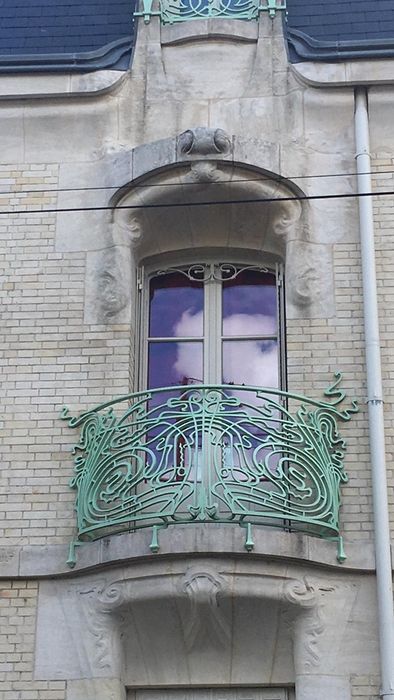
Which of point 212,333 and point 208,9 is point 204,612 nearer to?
point 212,333

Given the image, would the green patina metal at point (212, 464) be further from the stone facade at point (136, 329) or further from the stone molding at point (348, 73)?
the stone molding at point (348, 73)

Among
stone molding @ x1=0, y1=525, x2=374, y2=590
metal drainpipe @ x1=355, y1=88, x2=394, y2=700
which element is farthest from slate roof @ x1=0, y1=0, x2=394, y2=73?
stone molding @ x1=0, y1=525, x2=374, y2=590

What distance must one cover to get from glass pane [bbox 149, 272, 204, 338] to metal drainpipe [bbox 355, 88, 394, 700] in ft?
5.46

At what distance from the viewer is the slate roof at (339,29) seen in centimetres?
1253

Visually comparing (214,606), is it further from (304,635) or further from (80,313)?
(80,313)

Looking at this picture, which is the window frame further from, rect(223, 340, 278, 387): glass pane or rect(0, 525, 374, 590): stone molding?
rect(0, 525, 374, 590): stone molding

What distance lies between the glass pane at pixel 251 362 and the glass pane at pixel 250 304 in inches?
4.7

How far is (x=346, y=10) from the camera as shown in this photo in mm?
13320

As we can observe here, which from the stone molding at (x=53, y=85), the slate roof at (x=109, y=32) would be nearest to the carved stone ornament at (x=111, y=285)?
the stone molding at (x=53, y=85)

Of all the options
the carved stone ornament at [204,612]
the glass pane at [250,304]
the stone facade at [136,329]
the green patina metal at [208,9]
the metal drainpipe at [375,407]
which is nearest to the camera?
the metal drainpipe at [375,407]

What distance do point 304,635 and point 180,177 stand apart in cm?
428

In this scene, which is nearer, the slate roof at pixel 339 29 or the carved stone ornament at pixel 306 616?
the carved stone ornament at pixel 306 616

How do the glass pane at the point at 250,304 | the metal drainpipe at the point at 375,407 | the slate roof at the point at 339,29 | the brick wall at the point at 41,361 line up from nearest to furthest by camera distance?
the metal drainpipe at the point at 375,407 < the brick wall at the point at 41,361 < the glass pane at the point at 250,304 < the slate roof at the point at 339,29

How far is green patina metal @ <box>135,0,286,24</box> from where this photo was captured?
13062 millimetres
